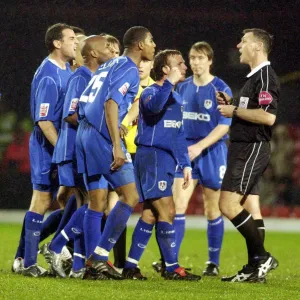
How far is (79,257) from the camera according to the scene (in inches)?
285

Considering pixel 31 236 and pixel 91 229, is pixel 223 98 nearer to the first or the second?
pixel 91 229

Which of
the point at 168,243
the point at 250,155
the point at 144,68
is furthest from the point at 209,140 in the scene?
the point at 168,243

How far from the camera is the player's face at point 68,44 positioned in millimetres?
7590

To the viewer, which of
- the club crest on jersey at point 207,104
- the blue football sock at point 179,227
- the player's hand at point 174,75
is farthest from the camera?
the club crest on jersey at point 207,104

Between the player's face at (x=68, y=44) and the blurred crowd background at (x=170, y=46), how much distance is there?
32.1 feet

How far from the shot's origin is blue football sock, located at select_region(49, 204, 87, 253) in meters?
7.23

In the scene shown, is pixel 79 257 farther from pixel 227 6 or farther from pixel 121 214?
pixel 227 6

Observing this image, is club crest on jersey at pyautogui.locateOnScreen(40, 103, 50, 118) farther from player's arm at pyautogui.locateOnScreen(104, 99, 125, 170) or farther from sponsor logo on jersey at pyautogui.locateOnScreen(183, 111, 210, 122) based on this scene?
sponsor logo on jersey at pyautogui.locateOnScreen(183, 111, 210, 122)

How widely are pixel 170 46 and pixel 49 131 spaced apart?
12.3 m

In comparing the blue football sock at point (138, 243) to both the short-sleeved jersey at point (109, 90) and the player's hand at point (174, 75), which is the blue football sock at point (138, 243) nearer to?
the short-sleeved jersey at point (109, 90)

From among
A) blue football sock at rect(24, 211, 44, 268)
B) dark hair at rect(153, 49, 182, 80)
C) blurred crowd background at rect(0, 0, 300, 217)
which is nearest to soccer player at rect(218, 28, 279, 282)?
dark hair at rect(153, 49, 182, 80)

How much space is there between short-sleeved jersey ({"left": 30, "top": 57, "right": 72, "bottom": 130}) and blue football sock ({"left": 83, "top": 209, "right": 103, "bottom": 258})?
3.12 ft

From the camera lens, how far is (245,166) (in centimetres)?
713

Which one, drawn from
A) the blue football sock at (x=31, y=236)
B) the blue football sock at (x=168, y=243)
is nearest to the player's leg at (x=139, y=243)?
the blue football sock at (x=168, y=243)
